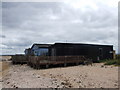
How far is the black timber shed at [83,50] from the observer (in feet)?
71.5

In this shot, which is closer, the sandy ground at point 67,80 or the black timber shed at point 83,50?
the sandy ground at point 67,80

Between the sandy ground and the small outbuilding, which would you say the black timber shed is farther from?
the sandy ground

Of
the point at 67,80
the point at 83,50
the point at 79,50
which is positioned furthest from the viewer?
the point at 83,50

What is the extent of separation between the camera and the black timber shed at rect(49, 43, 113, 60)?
71.5 ft

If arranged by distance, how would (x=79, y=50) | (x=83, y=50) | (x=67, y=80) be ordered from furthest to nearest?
(x=83, y=50) → (x=79, y=50) → (x=67, y=80)

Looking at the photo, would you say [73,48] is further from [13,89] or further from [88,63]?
[13,89]

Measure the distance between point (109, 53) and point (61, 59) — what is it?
424 inches

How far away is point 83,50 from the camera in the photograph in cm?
2327

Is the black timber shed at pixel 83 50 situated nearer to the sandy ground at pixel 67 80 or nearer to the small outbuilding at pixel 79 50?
the small outbuilding at pixel 79 50

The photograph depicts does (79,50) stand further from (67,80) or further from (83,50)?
(67,80)

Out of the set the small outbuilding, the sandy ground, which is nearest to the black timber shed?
the small outbuilding

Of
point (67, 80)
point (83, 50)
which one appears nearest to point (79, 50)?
point (83, 50)

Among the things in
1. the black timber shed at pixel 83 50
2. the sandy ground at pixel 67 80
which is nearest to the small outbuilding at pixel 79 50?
the black timber shed at pixel 83 50

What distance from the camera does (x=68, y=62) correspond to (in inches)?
774
